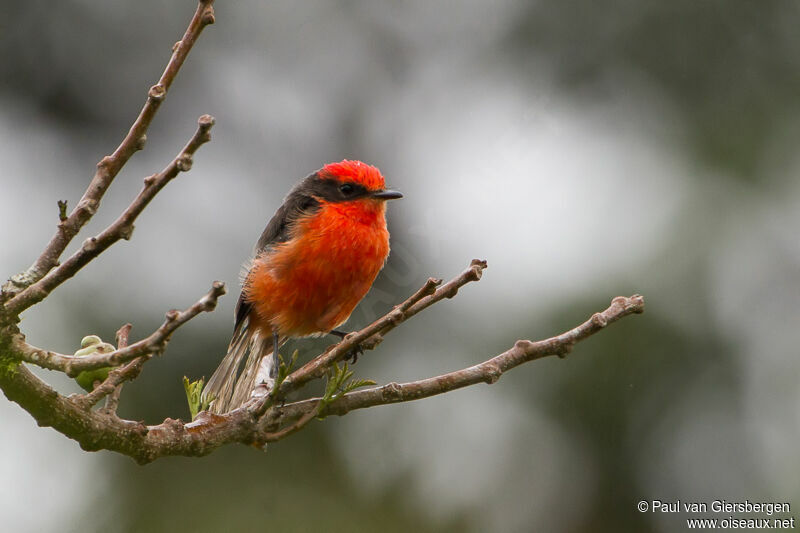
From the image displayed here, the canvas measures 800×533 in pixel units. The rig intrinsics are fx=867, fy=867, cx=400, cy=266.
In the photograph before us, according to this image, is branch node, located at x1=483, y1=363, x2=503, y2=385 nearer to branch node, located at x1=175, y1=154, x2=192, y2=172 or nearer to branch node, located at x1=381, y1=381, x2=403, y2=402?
branch node, located at x1=381, y1=381, x2=403, y2=402

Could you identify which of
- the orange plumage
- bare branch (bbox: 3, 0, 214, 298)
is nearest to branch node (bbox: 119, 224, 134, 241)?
bare branch (bbox: 3, 0, 214, 298)

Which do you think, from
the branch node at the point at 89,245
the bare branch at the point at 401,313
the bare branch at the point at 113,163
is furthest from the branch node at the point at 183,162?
the bare branch at the point at 401,313

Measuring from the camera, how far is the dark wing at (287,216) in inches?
220

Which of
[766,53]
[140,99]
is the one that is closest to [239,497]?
[140,99]

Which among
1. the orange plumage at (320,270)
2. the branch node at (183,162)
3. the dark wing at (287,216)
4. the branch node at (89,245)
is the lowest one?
the branch node at (89,245)

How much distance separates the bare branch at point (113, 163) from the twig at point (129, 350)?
0.20 m

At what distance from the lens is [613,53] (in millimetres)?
10828

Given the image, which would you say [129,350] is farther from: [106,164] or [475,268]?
[475,268]

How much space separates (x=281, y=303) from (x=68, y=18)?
322 inches

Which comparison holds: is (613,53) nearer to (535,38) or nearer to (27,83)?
(535,38)

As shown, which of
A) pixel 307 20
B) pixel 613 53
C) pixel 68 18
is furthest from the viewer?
pixel 307 20

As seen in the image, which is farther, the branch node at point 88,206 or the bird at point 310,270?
the bird at point 310,270

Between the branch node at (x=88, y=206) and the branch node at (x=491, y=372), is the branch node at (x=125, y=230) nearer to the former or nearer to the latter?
the branch node at (x=88, y=206)

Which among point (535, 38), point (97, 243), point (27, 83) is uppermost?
point (535, 38)
